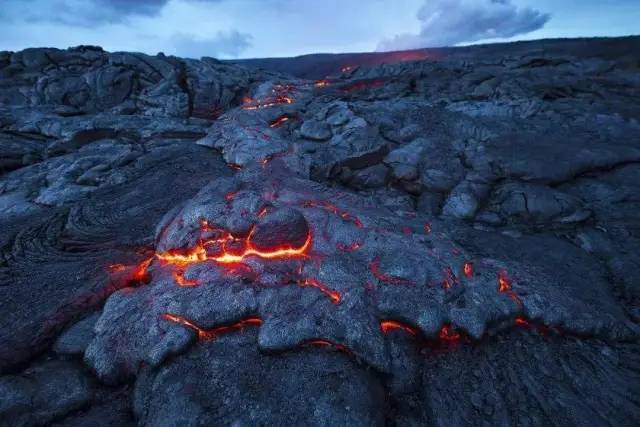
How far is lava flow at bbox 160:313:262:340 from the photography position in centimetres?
476

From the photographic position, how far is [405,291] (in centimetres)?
519

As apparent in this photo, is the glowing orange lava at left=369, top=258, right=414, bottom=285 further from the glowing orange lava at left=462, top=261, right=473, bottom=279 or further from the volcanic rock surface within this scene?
the glowing orange lava at left=462, top=261, right=473, bottom=279

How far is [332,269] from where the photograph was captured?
5.46 meters

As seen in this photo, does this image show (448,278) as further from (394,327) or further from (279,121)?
(279,121)

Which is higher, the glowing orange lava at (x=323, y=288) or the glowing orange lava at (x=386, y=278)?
the glowing orange lava at (x=386, y=278)

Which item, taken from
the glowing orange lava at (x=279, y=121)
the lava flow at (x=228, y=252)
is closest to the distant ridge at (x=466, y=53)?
the glowing orange lava at (x=279, y=121)

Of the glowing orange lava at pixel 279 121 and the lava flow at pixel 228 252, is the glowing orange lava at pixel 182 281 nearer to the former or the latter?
the lava flow at pixel 228 252

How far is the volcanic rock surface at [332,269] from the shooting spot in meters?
4.16

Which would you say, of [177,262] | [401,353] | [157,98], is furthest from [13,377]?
[157,98]

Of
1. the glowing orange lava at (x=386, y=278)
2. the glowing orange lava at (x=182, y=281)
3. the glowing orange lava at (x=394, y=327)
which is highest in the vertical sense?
the glowing orange lava at (x=386, y=278)

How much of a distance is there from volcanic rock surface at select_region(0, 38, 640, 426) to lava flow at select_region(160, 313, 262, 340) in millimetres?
34

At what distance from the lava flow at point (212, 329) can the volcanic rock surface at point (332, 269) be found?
0.03m

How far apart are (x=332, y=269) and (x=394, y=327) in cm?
141

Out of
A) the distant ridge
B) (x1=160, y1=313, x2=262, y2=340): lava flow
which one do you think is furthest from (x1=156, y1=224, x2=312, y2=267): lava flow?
the distant ridge
